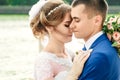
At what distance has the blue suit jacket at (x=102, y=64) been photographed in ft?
7.68

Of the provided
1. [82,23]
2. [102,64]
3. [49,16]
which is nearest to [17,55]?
[49,16]

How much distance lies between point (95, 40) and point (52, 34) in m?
0.53

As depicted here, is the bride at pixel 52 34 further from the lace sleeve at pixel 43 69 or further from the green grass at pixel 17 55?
the green grass at pixel 17 55

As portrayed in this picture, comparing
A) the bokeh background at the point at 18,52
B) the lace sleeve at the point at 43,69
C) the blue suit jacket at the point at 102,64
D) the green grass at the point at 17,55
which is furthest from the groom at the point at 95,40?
the green grass at the point at 17,55

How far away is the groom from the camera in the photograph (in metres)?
2.35

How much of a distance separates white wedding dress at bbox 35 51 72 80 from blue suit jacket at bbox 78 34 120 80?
45cm

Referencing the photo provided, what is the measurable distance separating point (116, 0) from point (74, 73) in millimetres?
34476

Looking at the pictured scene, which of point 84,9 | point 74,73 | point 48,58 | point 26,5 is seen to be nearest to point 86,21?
point 84,9

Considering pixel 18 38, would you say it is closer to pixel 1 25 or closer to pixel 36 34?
pixel 1 25

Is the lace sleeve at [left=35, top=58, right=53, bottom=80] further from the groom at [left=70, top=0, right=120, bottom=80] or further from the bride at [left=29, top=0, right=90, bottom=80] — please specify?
the groom at [left=70, top=0, right=120, bottom=80]

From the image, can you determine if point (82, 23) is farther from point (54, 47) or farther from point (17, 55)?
point (17, 55)

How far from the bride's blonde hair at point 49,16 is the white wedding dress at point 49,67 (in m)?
0.19

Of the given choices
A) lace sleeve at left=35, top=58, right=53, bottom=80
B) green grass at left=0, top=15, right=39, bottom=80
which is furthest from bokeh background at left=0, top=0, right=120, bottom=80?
lace sleeve at left=35, top=58, right=53, bottom=80

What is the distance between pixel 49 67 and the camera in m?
2.88
